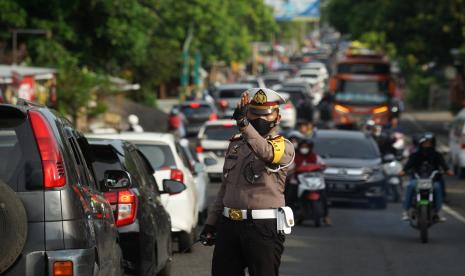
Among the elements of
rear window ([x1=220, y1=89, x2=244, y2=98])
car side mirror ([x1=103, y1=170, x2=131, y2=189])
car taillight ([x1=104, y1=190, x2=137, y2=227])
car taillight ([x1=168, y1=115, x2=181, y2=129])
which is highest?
car side mirror ([x1=103, y1=170, x2=131, y2=189])

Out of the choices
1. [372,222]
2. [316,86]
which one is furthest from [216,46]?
[372,222]

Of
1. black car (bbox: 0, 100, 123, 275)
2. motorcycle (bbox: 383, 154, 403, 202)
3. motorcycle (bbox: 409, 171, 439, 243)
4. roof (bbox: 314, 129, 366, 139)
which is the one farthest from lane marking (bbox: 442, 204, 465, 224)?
black car (bbox: 0, 100, 123, 275)

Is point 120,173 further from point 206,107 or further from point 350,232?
point 206,107

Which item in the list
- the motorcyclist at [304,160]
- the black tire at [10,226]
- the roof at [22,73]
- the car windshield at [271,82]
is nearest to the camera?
the black tire at [10,226]

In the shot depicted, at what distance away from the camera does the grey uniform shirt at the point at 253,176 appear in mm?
7965

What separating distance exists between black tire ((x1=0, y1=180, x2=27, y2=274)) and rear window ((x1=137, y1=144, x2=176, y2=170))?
9304 mm

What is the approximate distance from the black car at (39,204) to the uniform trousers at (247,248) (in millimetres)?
1171

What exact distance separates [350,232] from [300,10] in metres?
124

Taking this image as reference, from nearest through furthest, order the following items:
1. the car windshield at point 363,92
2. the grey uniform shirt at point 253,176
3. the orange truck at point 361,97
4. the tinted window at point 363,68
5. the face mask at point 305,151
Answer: the grey uniform shirt at point 253,176 → the face mask at point 305,151 → the orange truck at point 361,97 → the car windshield at point 363,92 → the tinted window at point 363,68

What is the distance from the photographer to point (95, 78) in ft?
158

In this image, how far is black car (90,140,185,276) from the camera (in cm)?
1045

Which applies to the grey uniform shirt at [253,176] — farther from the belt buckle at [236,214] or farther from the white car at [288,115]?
the white car at [288,115]

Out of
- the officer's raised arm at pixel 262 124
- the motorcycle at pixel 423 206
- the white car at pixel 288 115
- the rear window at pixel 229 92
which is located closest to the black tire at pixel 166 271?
the officer's raised arm at pixel 262 124

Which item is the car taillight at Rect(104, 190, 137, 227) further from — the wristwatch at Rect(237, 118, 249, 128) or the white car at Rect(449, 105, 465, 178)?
the white car at Rect(449, 105, 465, 178)
